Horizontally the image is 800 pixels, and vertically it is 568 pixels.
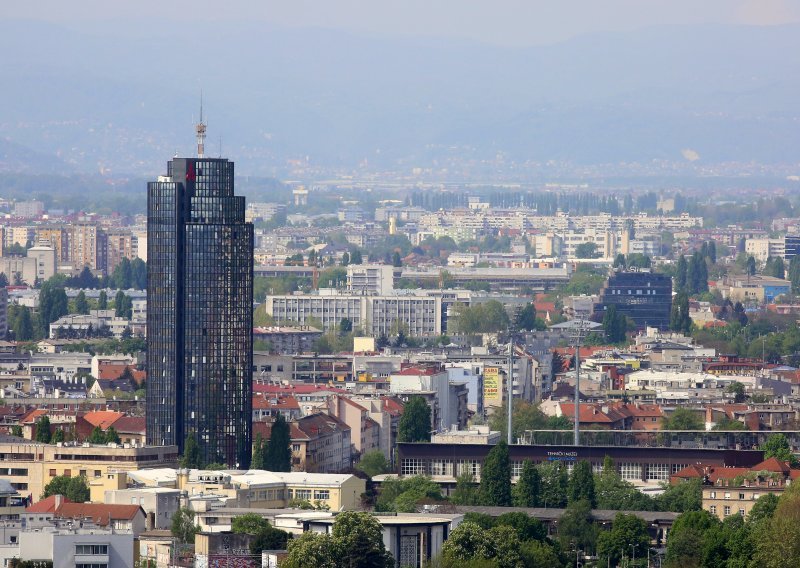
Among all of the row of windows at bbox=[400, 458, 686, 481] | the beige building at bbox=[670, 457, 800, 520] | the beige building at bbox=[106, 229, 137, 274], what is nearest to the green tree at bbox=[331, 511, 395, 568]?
the beige building at bbox=[670, 457, 800, 520]

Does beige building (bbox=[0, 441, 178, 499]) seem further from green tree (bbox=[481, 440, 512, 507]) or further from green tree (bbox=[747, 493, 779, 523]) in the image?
green tree (bbox=[747, 493, 779, 523])

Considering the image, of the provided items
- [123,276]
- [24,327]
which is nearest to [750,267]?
[123,276]

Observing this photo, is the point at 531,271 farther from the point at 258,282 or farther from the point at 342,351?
the point at 342,351

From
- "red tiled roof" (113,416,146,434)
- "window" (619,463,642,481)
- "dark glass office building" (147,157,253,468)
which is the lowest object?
"window" (619,463,642,481)

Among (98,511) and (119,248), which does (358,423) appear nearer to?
(98,511)

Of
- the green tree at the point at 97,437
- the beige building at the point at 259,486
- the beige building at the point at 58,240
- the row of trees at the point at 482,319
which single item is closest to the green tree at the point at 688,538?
the beige building at the point at 259,486

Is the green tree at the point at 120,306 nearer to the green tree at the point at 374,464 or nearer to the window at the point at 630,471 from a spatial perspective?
the green tree at the point at 374,464
